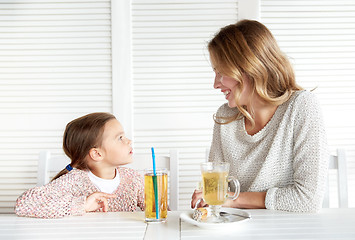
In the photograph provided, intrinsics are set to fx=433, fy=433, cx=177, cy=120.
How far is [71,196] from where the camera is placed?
1433 millimetres

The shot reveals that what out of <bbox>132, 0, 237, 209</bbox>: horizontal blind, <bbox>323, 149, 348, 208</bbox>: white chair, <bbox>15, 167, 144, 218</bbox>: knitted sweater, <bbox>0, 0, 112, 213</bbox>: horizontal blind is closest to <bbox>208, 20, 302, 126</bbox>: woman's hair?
<bbox>323, 149, 348, 208</bbox>: white chair

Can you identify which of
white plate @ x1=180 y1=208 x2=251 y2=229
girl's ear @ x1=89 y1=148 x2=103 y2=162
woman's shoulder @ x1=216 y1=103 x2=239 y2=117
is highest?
woman's shoulder @ x1=216 y1=103 x2=239 y2=117

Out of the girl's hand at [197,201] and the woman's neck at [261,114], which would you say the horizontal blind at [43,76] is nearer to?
the woman's neck at [261,114]

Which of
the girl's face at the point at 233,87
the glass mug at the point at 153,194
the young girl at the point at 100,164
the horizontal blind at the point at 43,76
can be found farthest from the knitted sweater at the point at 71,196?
the horizontal blind at the point at 43,76

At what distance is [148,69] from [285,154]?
1235 mm

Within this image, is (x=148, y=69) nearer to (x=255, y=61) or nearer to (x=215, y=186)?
(x=255, y=61)

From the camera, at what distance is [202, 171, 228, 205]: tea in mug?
117cm

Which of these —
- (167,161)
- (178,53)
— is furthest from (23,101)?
(167,161)

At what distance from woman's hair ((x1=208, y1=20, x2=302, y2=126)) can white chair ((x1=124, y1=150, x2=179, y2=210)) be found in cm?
35

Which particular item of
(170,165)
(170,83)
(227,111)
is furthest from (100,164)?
(170,83)

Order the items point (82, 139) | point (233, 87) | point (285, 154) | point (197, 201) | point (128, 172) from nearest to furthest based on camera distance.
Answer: point (197, 201) → point (285, 154) → point (233, 87) → point (82, 139) → point (128, 172)

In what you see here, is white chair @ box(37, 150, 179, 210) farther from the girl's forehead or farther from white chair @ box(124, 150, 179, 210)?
the girl's forehead

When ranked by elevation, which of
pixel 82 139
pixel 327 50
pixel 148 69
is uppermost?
pixel 327 50

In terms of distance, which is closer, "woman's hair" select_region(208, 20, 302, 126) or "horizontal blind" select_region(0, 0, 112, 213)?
"woman's hair" select_region(208, 20, 302, 126)
